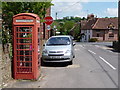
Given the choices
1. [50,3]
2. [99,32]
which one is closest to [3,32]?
[50,3]

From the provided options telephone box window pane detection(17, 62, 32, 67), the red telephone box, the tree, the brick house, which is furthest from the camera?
the brick house

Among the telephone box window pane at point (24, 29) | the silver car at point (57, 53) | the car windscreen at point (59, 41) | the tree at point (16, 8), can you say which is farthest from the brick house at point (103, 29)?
the telephone box window pane at point (24, 29)

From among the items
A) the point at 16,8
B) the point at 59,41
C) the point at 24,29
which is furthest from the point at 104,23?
the point at 24,29

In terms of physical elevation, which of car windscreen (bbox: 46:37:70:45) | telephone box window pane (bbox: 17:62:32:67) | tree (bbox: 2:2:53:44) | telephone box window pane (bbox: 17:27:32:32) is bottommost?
telephone box window pane (bbox: 17:62:32:67)

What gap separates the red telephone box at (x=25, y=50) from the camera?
7718 millimetres

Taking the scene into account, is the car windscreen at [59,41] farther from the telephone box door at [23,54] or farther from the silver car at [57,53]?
the telephone box door at [23,54]

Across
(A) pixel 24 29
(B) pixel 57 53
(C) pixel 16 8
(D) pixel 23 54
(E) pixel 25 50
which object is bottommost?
(B) pixel 57 53

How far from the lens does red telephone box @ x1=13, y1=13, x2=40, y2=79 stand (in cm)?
772

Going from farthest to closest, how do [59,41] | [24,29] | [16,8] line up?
1. [59,41]
2. [16,8]
3. [24,29]

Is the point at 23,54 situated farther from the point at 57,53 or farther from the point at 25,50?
the point at 57,53

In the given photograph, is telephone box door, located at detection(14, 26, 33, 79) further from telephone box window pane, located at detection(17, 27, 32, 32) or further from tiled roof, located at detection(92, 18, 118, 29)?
tiled roof, located at detection(92, 18, 118, 29)

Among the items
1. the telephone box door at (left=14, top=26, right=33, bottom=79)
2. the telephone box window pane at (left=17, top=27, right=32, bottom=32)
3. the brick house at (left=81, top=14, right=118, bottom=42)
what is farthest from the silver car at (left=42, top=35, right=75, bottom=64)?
the brick house at (left=81, top=14, right=118, bottom=42)

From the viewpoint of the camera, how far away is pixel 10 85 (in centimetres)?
688

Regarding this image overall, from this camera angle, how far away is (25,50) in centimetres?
782
